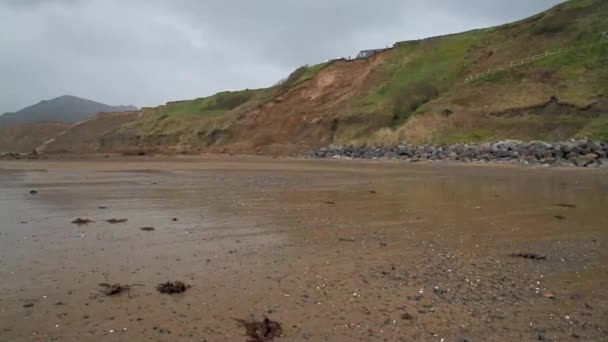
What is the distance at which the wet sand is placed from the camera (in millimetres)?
4418

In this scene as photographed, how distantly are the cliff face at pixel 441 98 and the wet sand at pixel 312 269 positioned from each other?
2419cm

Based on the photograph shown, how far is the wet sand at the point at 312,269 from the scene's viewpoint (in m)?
4.42

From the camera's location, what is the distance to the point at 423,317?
4637mm

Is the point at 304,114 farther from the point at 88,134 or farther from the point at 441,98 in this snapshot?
the point at 88,134

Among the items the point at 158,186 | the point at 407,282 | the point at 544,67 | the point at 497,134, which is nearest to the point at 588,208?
the point at 407,282

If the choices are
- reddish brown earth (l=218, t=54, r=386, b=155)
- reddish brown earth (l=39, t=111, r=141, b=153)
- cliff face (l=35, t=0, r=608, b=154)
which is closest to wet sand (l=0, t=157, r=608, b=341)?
cliff face (l=35, t=0, r=608, b=154)

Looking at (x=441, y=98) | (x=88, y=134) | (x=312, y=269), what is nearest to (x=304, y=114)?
(x=441, y=98)

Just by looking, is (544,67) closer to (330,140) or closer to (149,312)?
(330,140)

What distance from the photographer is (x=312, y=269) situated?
6.21 m

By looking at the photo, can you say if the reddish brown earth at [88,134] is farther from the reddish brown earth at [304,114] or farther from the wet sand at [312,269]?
the wet sand at [312,269]

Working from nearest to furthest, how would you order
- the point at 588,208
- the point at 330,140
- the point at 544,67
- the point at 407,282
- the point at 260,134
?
the point at 407,282 < the point at 588,208 < the point at 544,67 < the point at 330,140 < the point at 260,134

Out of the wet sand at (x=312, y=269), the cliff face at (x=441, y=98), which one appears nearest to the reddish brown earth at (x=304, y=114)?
the cliff face at (x=441, y=98)

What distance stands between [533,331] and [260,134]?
51269 millimetres

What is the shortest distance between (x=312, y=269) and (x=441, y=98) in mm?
39641
